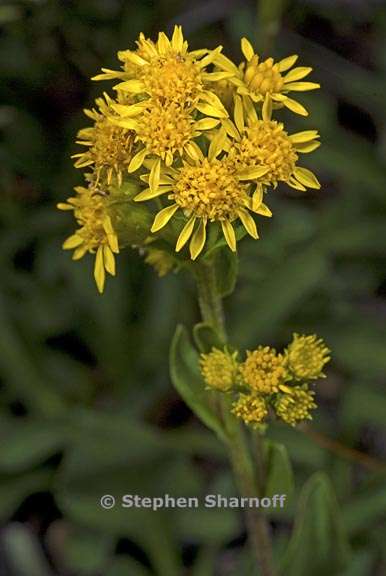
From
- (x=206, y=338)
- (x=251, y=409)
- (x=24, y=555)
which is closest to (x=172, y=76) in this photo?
(x=206, y=338)

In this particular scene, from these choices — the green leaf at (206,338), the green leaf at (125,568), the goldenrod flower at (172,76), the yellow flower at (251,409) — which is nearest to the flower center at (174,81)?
the goldenrod flower at (172,76)

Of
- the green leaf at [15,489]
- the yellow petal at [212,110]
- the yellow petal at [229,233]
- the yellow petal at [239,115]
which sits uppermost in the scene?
the yellow petal at [212,110]

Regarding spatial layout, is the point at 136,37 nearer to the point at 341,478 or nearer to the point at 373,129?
the point at 373,129

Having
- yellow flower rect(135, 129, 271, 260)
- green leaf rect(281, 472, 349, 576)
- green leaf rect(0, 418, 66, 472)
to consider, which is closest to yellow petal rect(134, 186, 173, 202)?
yellow flower rect(135, 129, 271, 260)

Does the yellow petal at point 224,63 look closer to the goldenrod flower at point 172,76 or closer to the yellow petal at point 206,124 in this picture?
the goldenrod flower at point 172,76

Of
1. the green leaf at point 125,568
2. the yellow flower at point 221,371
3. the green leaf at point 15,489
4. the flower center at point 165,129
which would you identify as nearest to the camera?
the flower center at point 165,129

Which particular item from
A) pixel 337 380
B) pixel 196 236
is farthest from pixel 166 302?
pixel 196 236
